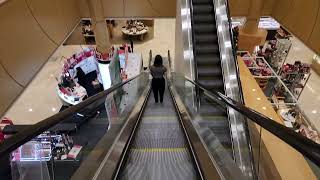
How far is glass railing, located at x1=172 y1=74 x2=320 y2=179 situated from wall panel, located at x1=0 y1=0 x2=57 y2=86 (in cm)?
364

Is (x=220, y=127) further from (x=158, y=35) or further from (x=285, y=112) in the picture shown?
(x=158, y=35)

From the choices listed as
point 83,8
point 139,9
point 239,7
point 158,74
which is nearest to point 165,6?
point 139,9

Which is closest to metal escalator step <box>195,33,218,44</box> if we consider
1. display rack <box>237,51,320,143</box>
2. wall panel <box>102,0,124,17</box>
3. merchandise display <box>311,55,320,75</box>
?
display rack <box>237,51,320,143</box>

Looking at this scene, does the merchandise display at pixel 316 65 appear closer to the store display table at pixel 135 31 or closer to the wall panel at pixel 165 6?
the wall panel at pixel 165 6

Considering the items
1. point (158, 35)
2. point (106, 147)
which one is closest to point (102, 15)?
point (158, 35)

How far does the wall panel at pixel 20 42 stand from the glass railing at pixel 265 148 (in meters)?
3.64

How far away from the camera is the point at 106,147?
2590mm

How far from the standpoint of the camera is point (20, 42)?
569 centimetres

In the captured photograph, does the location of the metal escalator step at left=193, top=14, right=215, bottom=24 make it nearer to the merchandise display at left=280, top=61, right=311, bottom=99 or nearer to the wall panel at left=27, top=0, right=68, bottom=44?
the wall panel at left=27, top=0, right=68, bottom=44

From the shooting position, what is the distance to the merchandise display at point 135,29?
14.9 metres

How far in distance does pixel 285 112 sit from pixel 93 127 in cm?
808

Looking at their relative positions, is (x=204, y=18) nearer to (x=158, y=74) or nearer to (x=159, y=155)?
(x=158, y=74)

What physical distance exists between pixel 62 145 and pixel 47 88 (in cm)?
1007

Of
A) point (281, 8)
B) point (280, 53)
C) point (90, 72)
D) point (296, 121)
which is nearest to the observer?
point (296, 121)
